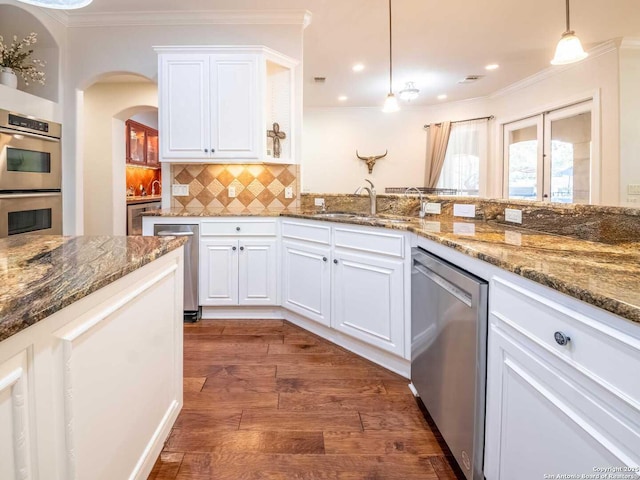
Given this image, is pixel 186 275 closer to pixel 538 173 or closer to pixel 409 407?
pixel 409 407

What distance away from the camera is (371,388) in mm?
2070

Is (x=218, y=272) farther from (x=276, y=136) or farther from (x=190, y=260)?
(x=276, y=136)

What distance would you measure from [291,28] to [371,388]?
10.4 feet

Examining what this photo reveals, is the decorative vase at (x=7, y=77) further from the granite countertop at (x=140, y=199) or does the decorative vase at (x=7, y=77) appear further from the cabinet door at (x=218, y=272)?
the granite countertop at (x=140, y=199)

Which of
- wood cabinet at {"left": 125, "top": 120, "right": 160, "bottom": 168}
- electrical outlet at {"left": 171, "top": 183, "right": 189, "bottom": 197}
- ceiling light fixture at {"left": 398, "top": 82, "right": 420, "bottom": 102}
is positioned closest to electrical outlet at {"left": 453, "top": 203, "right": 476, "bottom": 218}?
electrical outlet at {"left": 171, "top": 183, "right": 189, "bottom": 197}

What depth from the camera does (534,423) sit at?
99 cm

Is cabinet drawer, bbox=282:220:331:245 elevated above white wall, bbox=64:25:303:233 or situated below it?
below

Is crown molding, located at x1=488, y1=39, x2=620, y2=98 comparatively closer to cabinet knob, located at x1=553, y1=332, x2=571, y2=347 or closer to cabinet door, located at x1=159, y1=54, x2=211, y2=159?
cabinet door, located at x1=159, y1=54, x2=211, y2=159

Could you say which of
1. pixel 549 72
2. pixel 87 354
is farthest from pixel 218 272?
pixel 549 72

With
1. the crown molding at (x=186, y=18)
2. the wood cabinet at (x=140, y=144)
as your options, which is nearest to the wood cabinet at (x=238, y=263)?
the crown molding at (x=186, y=18)

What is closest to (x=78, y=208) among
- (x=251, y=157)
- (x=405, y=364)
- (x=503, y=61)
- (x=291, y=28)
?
(x=251, y=157)

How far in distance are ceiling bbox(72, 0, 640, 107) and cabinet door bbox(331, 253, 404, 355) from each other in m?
2.39

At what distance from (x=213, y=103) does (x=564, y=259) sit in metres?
3.00

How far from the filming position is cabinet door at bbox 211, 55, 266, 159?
10.8 ft
